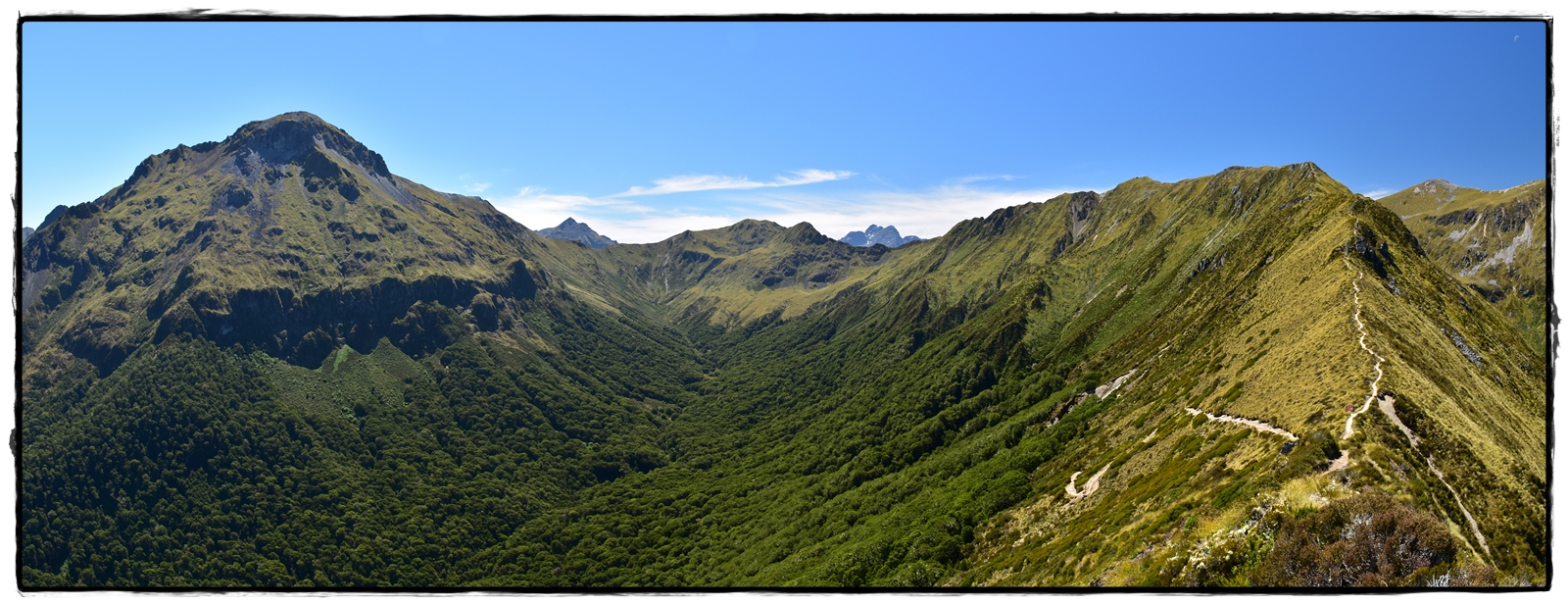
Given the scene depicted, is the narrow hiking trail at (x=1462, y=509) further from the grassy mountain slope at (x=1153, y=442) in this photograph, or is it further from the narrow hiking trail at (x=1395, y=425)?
the grassy mountain slope at (x=1153, y=442)

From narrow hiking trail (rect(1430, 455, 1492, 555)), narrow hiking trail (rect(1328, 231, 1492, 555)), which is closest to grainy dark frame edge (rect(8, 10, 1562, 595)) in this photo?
narrow hiking trail (rect(1430, 455, 1492, 555))

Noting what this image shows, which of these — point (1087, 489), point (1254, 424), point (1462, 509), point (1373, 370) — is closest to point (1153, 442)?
point (1087, 489)

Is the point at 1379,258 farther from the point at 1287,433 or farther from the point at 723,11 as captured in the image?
the point at 723,11

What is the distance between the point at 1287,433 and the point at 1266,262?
88845mm

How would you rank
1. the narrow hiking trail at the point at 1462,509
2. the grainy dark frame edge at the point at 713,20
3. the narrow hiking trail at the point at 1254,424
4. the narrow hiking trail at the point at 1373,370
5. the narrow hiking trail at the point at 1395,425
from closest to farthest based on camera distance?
the grainy dark frame edge at the point at 713,20
the narrow hiking trail at the point at 1462,509
the narrow hiking trail at the point at 1395,425
the narrow hiking trail at the point at 1373,370
the narrow hiking trail at the point at 1254,424

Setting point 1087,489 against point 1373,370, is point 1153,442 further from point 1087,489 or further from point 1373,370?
point 1373,370

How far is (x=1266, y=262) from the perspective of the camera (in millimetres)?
115562

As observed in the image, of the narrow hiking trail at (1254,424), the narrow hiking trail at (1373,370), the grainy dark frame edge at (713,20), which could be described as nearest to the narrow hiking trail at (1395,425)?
the narrow hiking trail at (1373,370)

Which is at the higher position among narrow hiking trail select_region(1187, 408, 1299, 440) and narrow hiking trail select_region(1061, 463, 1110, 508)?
narrow hiking trail select_region(1187, 408, 1299, 440)

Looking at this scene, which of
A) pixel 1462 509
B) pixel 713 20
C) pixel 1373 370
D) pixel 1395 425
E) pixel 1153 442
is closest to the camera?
pixel 713 20

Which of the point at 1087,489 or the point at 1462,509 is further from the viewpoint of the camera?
the point at 1087,489

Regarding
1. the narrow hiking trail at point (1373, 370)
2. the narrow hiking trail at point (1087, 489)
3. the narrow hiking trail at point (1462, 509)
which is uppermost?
the narrow hiking trail at point (1373, 370)

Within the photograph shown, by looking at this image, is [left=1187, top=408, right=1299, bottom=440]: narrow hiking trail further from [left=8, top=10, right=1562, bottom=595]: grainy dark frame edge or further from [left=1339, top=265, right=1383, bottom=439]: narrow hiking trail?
[left=8, top=10, right=1562, bottom=595]: grainy dark frame edge
